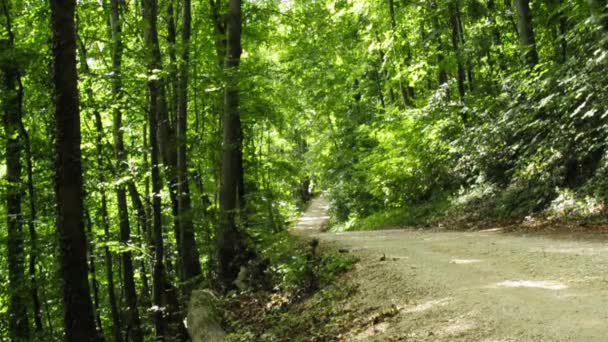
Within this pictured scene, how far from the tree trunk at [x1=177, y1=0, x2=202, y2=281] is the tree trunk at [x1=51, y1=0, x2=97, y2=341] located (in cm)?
432

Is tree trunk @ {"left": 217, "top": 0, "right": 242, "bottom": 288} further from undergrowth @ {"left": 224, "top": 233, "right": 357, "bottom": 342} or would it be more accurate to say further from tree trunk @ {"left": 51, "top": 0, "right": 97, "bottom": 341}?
tree trunk @ {"left": 51, "top": 0, "right": 97, "bottom": 341}

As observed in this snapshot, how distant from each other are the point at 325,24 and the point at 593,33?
6.77 meters

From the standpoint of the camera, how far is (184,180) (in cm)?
1082

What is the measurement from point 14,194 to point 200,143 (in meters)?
4.38

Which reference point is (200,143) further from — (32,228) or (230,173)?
(32,228)

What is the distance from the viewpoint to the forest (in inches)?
351

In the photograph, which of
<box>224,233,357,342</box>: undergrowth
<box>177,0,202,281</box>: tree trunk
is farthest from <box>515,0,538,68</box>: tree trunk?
<box>177,0,202,281</box>: tree trunk

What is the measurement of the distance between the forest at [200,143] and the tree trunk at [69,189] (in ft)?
→ 0.05

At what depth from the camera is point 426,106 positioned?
19.0m

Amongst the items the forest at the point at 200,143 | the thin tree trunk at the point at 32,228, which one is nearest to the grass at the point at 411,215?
the forest at the point at 200,143

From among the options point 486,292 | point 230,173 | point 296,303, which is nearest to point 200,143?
point 230,173

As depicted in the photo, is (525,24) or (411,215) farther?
(411,215)

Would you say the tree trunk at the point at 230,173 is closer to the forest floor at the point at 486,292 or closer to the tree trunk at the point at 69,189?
the forest floor at the point at 486,292

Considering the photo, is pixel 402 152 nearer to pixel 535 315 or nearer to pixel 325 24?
pixel 325 24
